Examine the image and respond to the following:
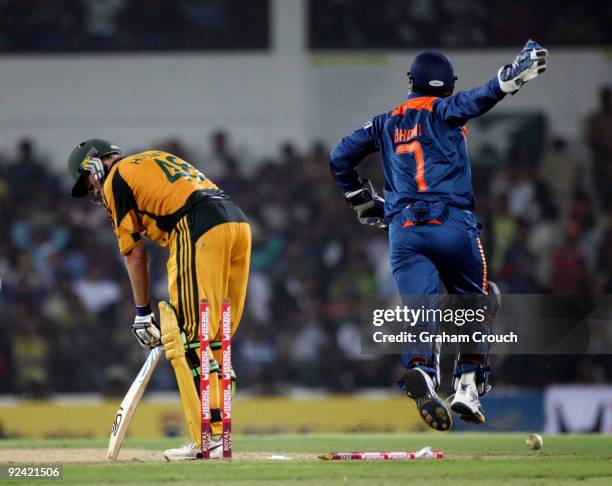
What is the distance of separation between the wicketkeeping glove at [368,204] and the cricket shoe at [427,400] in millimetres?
1409

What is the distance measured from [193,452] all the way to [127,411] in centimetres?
56

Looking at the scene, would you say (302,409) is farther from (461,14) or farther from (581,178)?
(461,14)

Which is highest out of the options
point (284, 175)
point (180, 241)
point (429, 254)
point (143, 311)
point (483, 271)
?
point (284, 175)

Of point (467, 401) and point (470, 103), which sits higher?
point (470, 103)

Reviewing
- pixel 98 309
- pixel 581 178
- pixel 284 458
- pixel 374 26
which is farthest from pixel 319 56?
pixel 284 458

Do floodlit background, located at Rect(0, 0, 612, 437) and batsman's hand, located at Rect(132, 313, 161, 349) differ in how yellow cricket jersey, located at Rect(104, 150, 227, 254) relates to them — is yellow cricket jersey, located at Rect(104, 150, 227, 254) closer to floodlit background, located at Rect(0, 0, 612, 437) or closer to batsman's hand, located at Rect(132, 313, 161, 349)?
batsman's hand, located at Rect(132, 313, 161, 349)

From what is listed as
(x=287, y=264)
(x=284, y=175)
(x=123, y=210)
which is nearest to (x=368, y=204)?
(x=123, y=210)

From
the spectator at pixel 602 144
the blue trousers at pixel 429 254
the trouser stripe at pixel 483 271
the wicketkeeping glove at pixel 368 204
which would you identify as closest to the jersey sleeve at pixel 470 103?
the blue trousers at pixel 429 254

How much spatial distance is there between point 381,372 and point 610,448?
19.2ft

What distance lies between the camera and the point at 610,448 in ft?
28.8

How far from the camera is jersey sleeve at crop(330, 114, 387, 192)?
317 inches

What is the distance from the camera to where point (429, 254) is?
7.67m

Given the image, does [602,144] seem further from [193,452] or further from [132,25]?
[193,452]

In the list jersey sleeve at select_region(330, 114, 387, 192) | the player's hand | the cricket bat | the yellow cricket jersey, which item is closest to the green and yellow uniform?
the yellow cricket jersey
